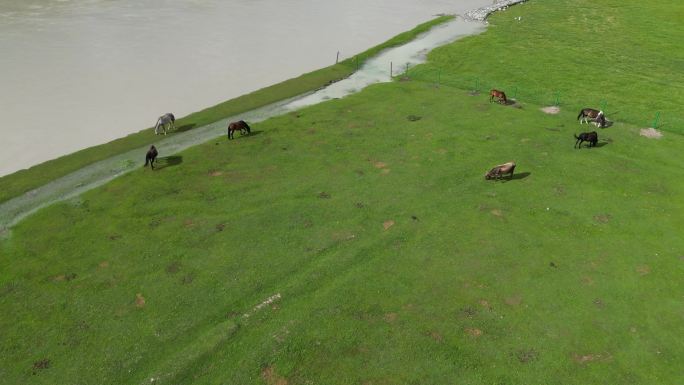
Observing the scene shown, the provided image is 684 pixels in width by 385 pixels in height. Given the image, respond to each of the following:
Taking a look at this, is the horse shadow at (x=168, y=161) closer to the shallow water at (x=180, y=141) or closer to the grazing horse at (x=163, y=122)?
the shallow water at (x=180, y=141)

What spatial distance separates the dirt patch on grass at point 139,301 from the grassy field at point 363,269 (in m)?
0.06

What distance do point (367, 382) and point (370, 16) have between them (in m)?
75.6

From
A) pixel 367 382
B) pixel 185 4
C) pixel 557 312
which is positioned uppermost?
pixel 185 4

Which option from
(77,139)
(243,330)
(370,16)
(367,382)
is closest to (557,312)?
(367,382)

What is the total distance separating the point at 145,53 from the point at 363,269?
49.8 metres

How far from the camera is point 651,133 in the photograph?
36375mm

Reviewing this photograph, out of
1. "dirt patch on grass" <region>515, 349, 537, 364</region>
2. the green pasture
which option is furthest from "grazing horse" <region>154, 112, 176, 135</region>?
"dirt patch on grass" <region>515, 349, 537, 364</region>

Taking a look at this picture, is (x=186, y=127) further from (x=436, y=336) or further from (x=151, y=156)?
(x=436, y=336)

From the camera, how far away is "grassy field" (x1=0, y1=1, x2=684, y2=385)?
18.2 m

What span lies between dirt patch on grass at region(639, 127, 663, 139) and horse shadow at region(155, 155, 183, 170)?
36341 millimetres

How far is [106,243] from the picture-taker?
2519cm

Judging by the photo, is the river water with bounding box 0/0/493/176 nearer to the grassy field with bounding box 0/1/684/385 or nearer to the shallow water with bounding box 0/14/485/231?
the shallow water with bounding box 0/14/485/231

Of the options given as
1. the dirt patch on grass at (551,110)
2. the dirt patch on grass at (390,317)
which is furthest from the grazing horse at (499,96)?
the dirt patch on grass at (390,317)

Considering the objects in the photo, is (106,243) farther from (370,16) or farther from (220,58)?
(370,16)
